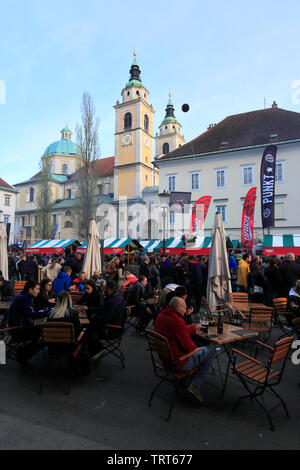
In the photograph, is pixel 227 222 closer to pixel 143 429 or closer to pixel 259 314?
pixel 259 314

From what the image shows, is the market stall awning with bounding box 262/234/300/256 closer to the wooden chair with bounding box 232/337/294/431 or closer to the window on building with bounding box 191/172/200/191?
the wooden chair with bounding box 232/337/294/431

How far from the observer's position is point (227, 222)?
33.8 m

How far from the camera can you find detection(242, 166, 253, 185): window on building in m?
32.6

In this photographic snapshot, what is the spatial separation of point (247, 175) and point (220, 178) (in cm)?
307

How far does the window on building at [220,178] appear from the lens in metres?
34.0

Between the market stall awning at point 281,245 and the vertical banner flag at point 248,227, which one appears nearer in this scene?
the market stall awning at point 281,245

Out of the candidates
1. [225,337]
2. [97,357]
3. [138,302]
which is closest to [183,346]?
[225,337]

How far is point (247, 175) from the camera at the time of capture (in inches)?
1291

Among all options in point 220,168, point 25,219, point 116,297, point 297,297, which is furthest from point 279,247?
point 25,219

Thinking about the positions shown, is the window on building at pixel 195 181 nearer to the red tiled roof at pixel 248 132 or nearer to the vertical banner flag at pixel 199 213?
the red tiled roof at pixel 248 132

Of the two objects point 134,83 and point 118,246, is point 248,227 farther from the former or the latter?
point 134,83

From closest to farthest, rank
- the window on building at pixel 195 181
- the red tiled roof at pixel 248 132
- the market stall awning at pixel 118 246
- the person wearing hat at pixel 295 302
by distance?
1. the person wearing hat at pixel 295 302
2. the market stall awning at pixel 118 246
3. the red tiled roof at pixel 248 132
4. the window on building at pixel 195 181

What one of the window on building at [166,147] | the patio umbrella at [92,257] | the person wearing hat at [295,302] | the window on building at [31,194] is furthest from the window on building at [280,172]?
the window on building at [31,194]

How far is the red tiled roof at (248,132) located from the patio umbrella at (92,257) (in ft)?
90.5
